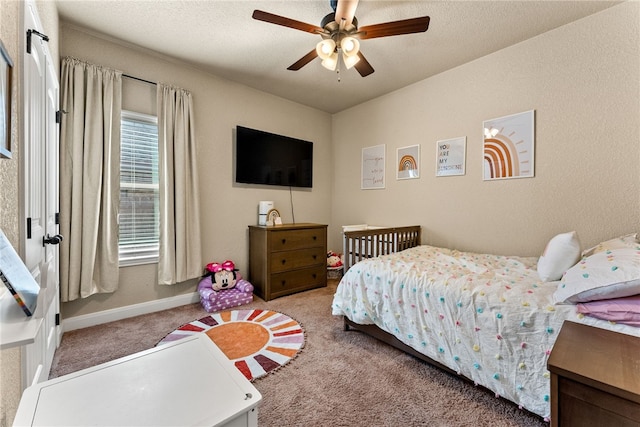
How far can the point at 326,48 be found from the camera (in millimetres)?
1882

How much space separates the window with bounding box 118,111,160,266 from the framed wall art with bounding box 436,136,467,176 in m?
2.98

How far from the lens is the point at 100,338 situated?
2152 millimetres

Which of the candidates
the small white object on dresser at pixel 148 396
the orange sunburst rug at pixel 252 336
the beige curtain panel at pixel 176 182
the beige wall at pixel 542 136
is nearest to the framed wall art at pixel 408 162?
the beige wall at pixel 542 136

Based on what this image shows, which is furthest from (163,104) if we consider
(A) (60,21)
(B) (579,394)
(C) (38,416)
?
(B) (579,394)

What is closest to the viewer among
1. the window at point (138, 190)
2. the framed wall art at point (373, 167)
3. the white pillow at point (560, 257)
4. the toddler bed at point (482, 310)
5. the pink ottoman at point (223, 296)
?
the toddler bed at point (482, 310)

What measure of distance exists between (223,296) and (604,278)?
2.80 meters

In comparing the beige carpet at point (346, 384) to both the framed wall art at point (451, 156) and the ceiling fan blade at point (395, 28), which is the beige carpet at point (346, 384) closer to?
the framed wall art at point (451, 156)

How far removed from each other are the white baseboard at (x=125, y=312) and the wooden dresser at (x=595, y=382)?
298 cm

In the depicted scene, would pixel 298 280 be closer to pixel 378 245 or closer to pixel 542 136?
pixel 378 245

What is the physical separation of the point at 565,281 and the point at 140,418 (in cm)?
182

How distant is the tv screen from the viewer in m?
3.21

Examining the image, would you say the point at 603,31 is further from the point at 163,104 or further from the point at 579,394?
the point at 163,104

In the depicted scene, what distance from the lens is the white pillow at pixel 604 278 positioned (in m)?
1.12

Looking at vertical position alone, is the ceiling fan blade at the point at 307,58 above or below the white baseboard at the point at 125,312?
above
